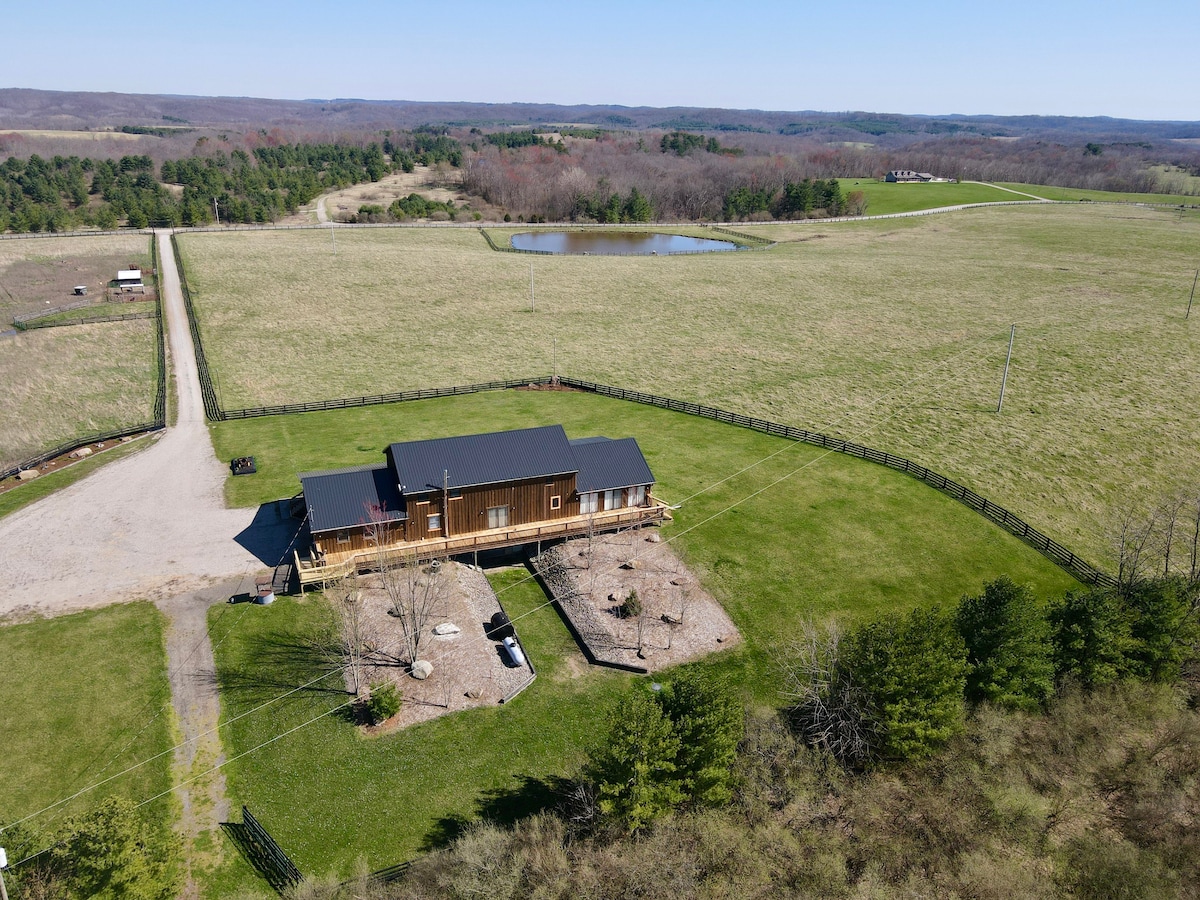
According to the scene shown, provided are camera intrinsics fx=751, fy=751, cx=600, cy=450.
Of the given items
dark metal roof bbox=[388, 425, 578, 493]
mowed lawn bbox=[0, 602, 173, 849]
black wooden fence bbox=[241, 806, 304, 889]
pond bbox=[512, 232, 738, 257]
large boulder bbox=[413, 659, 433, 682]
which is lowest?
black wooden fence bbox=[241, 806, 304, 889]

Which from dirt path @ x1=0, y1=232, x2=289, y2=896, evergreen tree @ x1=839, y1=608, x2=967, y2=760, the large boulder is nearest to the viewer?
evergreen tree @ x1=839, y1=608, x2=967, y2=760

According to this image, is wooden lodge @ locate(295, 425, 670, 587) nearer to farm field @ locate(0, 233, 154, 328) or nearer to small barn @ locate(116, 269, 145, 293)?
farm field @ locate(0, 233, 154, 328)

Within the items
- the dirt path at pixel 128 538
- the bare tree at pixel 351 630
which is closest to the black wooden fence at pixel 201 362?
the dirt path at pixel 128 538

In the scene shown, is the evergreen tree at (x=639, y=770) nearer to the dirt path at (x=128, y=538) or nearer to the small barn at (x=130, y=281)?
the dirt path at (x=128, y=538)

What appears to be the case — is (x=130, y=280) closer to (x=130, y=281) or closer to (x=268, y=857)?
(x=130, y=281)

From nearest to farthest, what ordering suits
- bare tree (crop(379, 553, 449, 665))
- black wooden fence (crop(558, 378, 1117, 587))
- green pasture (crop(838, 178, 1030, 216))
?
1. bare tree (crop(379, 553, 449, 665))
2. black wooden fence (crop(558, 378, 1117, 587))
3. green pasture (crop(838, 178, 1030, 216))

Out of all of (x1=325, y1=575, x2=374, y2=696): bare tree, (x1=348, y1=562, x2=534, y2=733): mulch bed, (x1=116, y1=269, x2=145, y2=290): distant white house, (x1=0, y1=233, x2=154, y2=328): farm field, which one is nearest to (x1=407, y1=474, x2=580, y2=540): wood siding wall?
(x1=348, y1=562, x2=534, y2=733): mulch bed
